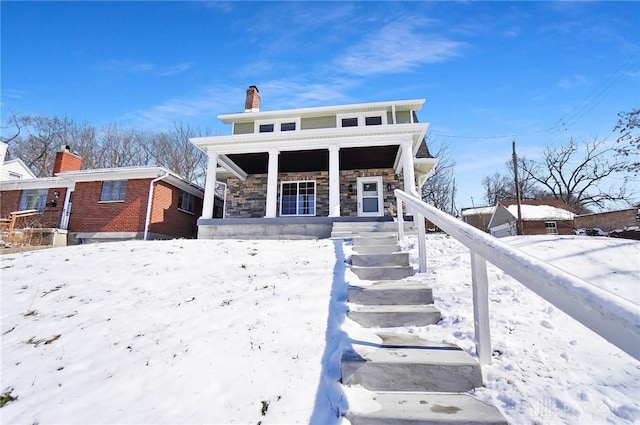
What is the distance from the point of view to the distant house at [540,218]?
69.4 feet

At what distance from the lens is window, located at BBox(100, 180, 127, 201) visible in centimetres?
1286

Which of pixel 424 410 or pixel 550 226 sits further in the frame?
pixel 550 226

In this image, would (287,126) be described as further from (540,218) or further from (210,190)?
(540,218)

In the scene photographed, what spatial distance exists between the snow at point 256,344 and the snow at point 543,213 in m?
21.7

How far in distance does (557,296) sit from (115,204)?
51.1 ft

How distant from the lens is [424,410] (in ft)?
5.33

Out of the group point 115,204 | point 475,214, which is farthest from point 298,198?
point 475,214

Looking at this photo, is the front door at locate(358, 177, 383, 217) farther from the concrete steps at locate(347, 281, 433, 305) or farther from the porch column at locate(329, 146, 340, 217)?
the concrete steps at locate(347, 281, 433, 305)

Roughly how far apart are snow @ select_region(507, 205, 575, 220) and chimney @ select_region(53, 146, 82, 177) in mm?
31120

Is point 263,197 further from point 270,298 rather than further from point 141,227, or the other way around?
point 270,298

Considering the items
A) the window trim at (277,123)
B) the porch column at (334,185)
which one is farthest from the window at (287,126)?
the porch column at (334,185)

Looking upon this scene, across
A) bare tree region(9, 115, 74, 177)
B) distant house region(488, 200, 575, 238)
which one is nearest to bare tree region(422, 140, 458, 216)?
distant house region(488, 200, 575, 238)

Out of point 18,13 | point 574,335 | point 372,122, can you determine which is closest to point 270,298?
point 574,335

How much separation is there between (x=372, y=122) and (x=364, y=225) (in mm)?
6362
